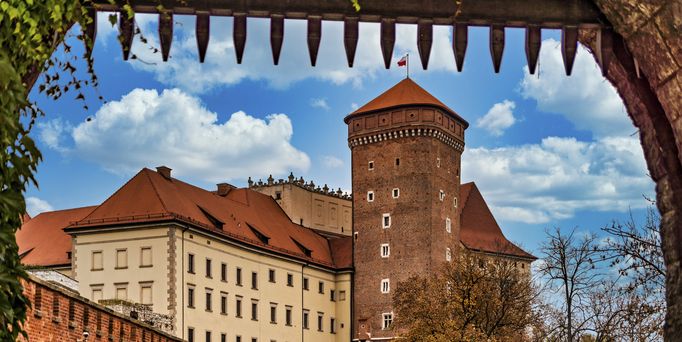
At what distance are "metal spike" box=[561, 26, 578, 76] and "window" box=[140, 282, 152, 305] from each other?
155 feet

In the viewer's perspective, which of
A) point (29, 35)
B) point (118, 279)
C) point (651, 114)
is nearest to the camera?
point (29, 35)

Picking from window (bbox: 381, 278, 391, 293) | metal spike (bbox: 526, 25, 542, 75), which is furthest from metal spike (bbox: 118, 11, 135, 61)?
window (bbox: 381, 278, 391, 293)

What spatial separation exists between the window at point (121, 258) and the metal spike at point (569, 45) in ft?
158

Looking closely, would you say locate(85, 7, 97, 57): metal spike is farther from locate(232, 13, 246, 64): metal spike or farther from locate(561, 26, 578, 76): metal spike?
locate(561, 26, 578, 76): metal spike

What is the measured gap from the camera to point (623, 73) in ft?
25.4

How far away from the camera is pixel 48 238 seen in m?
64.8

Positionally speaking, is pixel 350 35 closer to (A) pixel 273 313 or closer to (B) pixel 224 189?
(A) pixel 273 313

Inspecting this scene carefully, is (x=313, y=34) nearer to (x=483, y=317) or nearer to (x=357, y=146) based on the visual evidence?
(x=483, y=317)

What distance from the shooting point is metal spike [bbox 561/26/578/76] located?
25.3 feet

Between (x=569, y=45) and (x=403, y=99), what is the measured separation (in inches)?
2449

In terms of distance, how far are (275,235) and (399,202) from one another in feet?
25.8

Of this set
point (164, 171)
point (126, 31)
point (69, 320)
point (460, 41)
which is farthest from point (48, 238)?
point (460, 41)

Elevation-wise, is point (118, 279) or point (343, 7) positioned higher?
point (118, 279)

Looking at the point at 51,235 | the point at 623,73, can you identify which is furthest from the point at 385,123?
the point at 623,73
